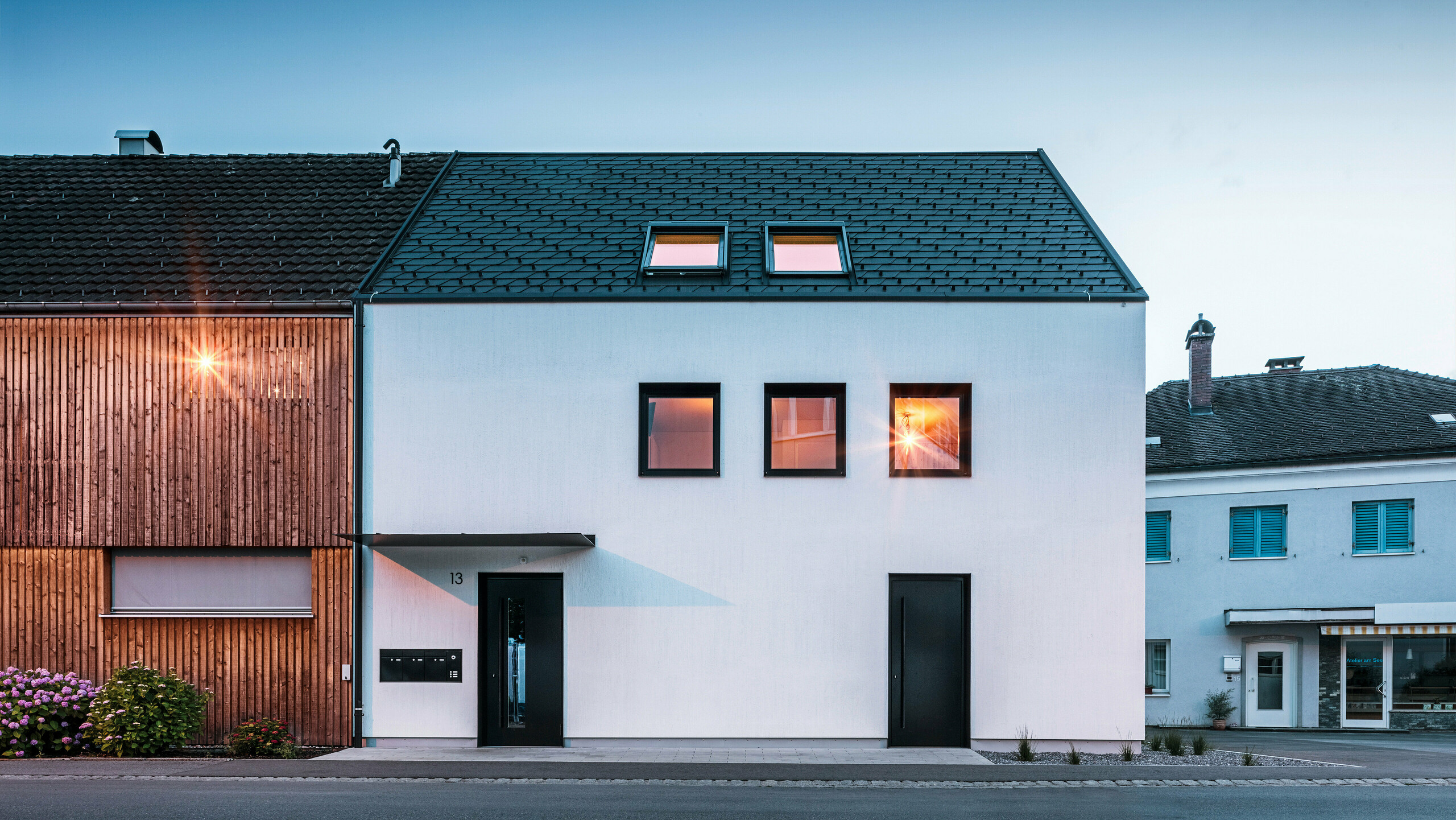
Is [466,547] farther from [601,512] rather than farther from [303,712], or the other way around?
[303,712]

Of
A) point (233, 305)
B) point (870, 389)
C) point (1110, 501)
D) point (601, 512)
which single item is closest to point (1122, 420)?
point (1110, 501)

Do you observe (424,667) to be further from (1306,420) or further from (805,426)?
(1306,420)

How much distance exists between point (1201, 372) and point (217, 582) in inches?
886

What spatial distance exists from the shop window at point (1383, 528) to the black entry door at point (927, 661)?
15.0 meters

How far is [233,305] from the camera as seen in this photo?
Result: 39.6 feet

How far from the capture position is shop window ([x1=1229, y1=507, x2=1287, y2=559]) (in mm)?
22406

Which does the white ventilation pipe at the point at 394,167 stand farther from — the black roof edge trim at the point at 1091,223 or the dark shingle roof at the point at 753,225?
the black roof edge trim at the point at 1091,223

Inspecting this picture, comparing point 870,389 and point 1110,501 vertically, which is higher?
point 870,389

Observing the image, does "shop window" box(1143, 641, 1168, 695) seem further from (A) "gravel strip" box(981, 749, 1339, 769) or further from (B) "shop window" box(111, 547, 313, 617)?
(B) "shop window" box(111, 547, 313, 617)

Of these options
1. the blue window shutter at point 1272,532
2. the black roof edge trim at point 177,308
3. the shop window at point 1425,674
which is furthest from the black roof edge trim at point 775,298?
the shop window at point 1425,674

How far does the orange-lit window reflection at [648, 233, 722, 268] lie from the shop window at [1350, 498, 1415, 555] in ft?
56.3

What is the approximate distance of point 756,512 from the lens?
11867 millimetres

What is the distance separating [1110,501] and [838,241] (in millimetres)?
4770

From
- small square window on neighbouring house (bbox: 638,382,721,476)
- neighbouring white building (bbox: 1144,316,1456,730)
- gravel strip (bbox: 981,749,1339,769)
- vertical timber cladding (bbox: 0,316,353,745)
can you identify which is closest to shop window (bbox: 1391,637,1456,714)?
neighbouring white building (bbox: 1144,316,1456,730)
